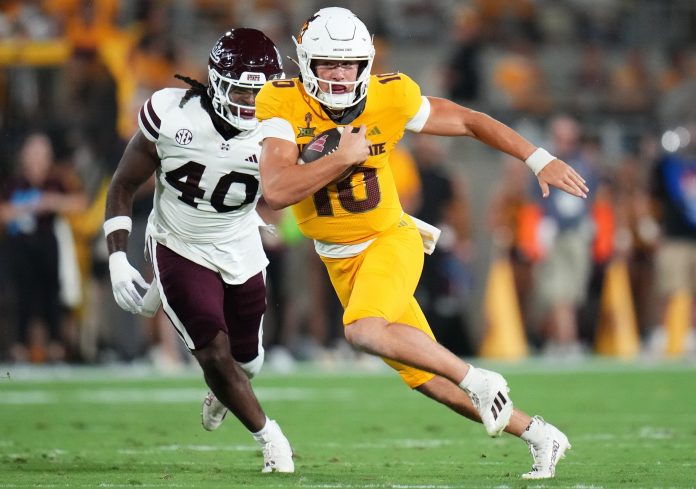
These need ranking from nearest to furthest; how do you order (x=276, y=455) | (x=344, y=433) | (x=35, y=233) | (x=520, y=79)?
(x=276, y=455)
(x=344, y=433)
(x=35, y=233)
(x=520, y=79)

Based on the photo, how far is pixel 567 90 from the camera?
15.3 m

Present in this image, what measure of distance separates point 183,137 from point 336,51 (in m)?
1.01

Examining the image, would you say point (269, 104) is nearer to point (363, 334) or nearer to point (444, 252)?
point (363, 334)

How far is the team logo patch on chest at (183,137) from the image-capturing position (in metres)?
6.08

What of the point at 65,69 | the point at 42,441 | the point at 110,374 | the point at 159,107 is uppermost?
the point at 159,107

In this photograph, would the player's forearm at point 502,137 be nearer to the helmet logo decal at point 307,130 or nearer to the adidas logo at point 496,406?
the helmet logo decal at point 307,130

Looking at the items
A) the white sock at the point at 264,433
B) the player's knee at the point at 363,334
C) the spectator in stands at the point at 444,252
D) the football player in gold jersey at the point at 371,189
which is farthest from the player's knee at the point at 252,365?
the spectator in stands at the point at 444,252

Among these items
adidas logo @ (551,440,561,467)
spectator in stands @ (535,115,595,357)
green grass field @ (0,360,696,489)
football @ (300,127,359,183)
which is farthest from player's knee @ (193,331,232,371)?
spectator in stands @ (535,115,595,357)

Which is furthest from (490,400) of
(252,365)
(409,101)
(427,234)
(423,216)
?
(423,216)

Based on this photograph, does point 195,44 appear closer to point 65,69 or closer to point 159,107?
point 65,69

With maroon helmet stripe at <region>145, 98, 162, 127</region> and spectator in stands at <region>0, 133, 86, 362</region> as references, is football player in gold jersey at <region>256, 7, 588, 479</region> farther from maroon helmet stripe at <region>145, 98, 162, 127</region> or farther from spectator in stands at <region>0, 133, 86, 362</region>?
spectator in stands at <region>0, 133, 86, 362</region>

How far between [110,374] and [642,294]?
5.29 m

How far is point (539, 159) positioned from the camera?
18.2 ft

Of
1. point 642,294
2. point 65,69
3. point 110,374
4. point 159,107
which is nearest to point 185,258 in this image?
point 159,107
